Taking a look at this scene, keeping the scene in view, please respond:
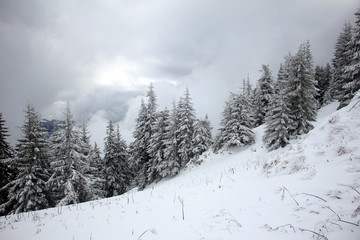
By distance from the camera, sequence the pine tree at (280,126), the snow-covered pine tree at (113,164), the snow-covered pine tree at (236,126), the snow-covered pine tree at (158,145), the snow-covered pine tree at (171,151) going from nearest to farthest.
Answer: the pine tree at (280,126)
the snow-covered pine tree at (236,126)
the snow-covered pine tree at (171,151)
the snow-covered pine tree at (158,145)
the snow-covered pine tree at (113,164)

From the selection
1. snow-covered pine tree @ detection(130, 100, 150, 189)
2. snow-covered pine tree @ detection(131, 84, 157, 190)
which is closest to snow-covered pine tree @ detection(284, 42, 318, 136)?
snow-covered pine tree @ detection(131, 84, 157, 190)

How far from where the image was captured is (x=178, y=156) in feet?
101

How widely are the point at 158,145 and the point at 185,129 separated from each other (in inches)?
202

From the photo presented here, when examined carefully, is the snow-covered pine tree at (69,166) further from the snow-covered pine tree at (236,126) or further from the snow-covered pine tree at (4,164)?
the snow-covered pine tree at (236,126)

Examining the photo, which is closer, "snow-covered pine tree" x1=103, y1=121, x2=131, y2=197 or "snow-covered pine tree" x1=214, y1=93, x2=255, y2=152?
"snow-covered pine tree" x1=214, y1=93, x2=255, y2=152

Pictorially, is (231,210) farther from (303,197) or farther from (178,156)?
(178,156)

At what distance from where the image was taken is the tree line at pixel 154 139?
2106 centimetres

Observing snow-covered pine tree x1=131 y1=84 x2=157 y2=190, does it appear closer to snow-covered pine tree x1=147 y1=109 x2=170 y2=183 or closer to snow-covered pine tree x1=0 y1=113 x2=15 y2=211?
snow-covered pine tree x1=147 y1=109 x2=170 y2=183

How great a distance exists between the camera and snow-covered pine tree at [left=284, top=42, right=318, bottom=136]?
2102cm

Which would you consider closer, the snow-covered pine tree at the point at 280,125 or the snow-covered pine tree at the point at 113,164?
the snow-covered pine tree at the point at 280,125

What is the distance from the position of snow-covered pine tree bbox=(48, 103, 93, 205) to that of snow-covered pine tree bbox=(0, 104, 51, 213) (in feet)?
4.11

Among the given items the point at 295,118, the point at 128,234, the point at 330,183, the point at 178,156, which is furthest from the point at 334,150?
the point at 178,156

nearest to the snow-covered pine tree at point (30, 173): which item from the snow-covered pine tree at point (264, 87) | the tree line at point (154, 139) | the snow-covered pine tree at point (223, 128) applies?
the tree line at point (154, 139)

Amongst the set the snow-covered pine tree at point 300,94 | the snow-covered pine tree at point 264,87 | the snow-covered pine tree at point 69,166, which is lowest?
the snow-covered pine tree at point 69,166
